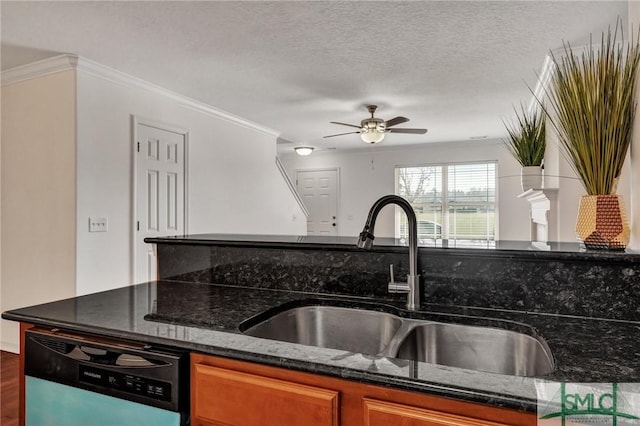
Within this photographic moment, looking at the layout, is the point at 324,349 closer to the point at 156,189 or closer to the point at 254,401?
the point at 254,401

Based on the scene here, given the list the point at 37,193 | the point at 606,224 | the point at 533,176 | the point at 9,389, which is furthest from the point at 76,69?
the point at 533,176

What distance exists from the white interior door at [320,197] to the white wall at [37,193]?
501 centimetres

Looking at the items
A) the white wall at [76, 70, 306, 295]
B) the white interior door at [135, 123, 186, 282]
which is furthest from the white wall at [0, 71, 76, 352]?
the white interior door at [135, 123, 186, 282]

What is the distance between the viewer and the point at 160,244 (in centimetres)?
182

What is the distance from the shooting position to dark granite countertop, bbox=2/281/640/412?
2.48ft

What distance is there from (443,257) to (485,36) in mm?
2063

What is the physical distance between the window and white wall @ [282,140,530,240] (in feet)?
0.46

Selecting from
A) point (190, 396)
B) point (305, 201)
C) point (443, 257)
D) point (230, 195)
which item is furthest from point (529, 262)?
point (305, 201)

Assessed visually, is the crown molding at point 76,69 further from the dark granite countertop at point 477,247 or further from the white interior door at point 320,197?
the white interior door at point 320,197

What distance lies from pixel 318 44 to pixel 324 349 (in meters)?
2.47

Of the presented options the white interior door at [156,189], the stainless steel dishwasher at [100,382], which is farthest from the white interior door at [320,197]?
the stainless steel dishwasher at [100,382]

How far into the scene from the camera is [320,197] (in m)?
7.79

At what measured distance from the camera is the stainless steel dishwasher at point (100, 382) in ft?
3.27

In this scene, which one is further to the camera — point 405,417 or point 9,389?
point 9,389
